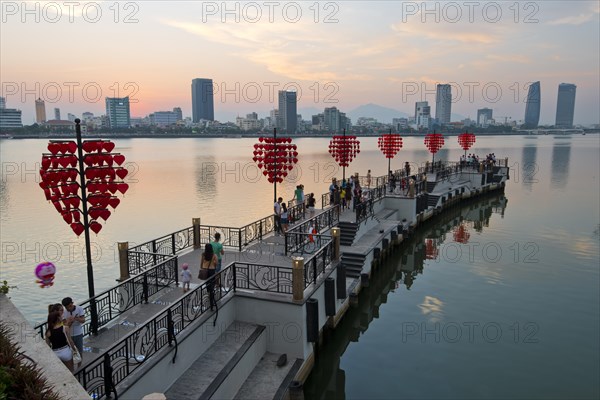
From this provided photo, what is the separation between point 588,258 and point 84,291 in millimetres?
29511

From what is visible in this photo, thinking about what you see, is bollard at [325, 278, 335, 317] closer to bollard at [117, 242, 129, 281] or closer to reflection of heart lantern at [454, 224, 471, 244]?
bollard at [117, 242, 129, 281]

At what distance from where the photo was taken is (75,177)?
9789mm

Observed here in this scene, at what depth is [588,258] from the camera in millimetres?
25484

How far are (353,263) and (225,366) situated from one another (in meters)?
11.1

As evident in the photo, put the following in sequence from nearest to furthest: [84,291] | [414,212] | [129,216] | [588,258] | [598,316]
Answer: [598,316], [84,291], [588,258], [414,212], [129,216]

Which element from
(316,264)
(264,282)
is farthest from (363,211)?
(264,282)

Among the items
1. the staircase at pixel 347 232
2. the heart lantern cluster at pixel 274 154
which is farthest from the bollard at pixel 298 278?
the staircase at pixel 347 232

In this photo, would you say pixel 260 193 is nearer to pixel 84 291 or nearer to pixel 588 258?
pixel 84 291

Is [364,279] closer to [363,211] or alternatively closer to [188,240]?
[363,211]

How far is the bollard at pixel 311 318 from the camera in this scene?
475 inches

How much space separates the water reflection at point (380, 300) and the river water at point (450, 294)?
0.06 meters

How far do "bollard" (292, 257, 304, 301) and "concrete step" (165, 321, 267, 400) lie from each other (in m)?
1.45

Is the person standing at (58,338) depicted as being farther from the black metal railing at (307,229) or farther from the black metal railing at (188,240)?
the black metal railing at (307,229)

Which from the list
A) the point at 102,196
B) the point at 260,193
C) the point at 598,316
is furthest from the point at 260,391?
the point at 260,193
